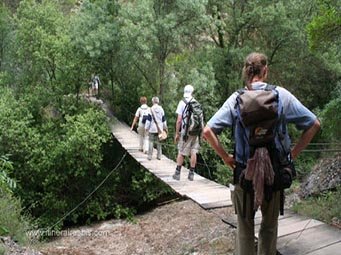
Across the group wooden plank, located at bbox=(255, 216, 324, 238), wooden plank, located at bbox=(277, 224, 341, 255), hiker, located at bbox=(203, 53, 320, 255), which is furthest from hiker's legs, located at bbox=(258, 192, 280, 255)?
wooden plank, located at bbox=(255, 216, 324, 238)

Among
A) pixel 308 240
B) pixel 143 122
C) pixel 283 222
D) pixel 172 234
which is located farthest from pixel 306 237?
pixel 143 122

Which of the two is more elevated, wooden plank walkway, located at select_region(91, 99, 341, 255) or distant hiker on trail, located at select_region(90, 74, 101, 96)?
distant hiker on trail, located at select_region(90, 74, 101, 96)

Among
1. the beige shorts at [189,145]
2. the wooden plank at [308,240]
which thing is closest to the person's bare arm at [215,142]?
the wooden plank at [308,240]

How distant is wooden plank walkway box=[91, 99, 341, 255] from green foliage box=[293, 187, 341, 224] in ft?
0.89

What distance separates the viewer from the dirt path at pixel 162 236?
16.0 feet

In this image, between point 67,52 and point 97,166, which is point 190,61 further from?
point 97,166

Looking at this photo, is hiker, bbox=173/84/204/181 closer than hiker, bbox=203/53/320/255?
No

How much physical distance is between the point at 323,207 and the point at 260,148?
2712 millimetres

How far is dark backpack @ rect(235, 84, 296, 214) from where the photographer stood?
7.58ft

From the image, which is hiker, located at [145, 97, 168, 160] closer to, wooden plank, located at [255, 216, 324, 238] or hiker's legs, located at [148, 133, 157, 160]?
hiker's legs, located at [148, 133, 157, 160]

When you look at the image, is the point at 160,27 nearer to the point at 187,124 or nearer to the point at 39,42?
the point at 39,42

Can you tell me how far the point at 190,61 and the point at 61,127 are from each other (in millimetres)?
4244

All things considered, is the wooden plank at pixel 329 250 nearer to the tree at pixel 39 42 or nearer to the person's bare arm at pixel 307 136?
the person's bare arm at pixel 307 136

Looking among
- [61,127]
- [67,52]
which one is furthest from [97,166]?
[67,52]
